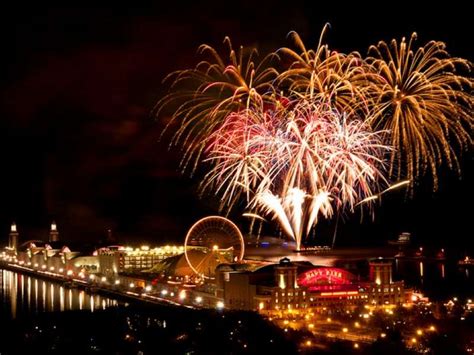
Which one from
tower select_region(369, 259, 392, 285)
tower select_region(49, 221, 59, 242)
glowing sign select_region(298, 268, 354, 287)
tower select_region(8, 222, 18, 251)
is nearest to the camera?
glowing sign select_region(298, 268, 354, 287)

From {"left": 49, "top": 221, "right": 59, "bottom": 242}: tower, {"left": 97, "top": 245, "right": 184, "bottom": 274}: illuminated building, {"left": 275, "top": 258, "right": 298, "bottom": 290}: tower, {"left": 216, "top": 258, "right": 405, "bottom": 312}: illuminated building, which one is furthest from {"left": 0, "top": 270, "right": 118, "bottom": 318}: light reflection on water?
{"left": 49, "top": 221, "right": 59, "bottom": 242}: tower

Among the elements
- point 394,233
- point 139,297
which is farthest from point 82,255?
point 394,233

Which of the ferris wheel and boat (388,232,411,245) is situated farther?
boat (388,232,411,245)

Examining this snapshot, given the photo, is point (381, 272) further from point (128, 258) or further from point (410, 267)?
point (410, 267)

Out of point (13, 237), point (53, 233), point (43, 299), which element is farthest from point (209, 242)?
point (13, 237)

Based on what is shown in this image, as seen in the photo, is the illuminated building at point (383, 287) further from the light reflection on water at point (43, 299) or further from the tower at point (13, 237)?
the tower at point (13, 237)

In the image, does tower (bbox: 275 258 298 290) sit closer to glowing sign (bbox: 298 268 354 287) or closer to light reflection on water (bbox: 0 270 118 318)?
glowing sign (bbox: 298 268 354 287)
